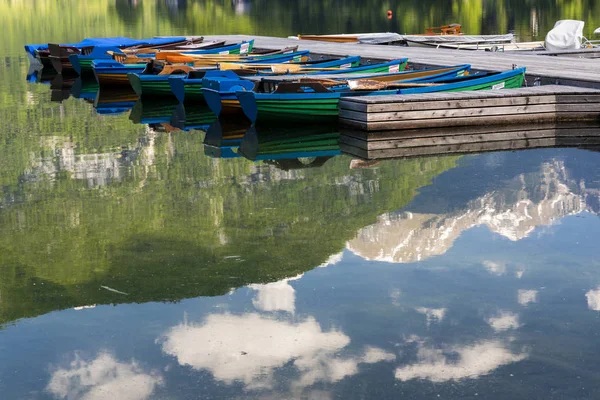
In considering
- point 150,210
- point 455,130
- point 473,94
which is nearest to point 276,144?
point 455,130

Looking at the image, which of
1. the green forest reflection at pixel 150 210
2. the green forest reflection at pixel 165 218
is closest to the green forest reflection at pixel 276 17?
the green forest reflection at pixel 150 210

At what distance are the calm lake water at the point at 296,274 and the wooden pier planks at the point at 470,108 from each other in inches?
28.8

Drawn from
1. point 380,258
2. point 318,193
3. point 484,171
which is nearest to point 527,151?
point 484,171

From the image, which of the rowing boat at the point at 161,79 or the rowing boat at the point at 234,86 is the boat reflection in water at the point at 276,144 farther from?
the rowing boat at the point at 161,79

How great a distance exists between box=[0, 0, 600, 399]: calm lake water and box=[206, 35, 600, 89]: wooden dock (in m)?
4.22

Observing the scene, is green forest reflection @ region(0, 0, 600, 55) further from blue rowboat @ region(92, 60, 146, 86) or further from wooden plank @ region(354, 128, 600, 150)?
wooden plank @ region(354, 128, 600, 150)

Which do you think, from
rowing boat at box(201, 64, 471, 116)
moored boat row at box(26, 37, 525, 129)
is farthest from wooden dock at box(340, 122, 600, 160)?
rowing boat at box(201, 64, 471, 116)

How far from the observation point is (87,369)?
5934mm

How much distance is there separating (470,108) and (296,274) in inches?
308

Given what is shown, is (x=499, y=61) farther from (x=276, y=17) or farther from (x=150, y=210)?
(x=276, y=17)

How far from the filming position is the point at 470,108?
14891 millimetres

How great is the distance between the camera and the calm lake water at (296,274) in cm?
576

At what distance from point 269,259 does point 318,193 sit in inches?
106

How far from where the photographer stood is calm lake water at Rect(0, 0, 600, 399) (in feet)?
18.9
